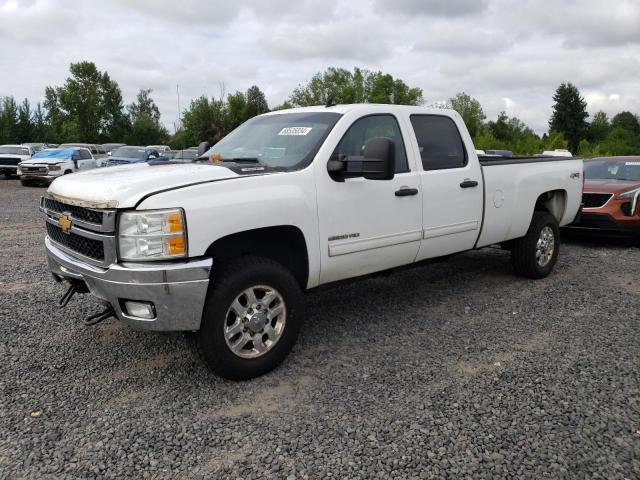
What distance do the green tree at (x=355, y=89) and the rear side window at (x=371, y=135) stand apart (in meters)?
62.3

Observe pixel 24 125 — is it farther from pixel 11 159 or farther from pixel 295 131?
pixel 295 131

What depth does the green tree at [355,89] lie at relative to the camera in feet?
217

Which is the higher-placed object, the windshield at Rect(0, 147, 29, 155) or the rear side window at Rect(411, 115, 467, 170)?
the windshield at Rect(0, 147, 29, 155)

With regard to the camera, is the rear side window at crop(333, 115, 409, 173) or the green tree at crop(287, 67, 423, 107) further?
the green tree at crop(287, 67, 423, 107)

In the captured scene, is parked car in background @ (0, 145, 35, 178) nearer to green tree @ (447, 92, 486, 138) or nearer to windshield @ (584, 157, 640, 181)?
windshield @ (584, 157, 640, 181)

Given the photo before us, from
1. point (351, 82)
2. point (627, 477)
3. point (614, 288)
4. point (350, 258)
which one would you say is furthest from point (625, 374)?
point (351, 82)

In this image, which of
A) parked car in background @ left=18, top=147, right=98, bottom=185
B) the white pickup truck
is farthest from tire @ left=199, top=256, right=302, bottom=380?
parked car in background @ left=18, top=147, right=98, bottom=185

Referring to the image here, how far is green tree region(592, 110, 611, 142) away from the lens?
78625 mm

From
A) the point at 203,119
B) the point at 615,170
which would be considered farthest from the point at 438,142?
the point at 203,119

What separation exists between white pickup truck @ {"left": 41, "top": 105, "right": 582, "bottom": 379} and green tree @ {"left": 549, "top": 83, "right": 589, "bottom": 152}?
7892cm

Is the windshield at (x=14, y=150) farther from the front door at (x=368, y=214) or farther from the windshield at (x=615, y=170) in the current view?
the front door at (x=368, y=214)

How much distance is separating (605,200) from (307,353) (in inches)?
252

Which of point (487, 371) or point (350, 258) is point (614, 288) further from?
point (350, 258)

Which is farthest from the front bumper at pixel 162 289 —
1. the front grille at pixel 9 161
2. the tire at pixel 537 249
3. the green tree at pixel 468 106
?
the green tree at pixel 468 106
